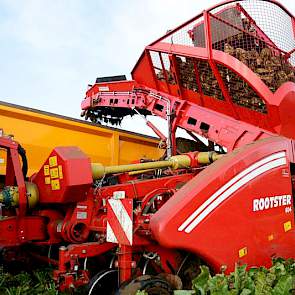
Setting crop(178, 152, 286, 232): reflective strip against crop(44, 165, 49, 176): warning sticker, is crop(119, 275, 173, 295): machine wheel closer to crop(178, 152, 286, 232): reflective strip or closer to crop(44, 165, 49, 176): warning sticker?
crop(178, 152, 286, 232): reflective strip

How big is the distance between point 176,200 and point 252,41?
221 centimetres

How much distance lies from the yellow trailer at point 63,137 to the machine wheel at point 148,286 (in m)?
2.13

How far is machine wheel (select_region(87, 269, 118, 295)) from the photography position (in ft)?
9.50

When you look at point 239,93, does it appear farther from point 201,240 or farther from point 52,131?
point 52,131

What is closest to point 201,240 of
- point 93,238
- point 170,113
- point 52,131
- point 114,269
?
point 114,269

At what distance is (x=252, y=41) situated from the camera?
4.21 metres

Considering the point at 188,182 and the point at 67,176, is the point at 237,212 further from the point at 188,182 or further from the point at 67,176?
the point at 67,176

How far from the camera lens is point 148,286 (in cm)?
260

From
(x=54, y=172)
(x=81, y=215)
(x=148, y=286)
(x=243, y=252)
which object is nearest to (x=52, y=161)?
(x=54, y=172)

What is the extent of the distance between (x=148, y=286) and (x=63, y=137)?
2624mm

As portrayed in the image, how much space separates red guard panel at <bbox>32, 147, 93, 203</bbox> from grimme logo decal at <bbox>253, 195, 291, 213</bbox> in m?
1.32

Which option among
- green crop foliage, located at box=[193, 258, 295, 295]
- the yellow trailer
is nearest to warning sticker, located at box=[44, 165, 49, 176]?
the yellow trailer

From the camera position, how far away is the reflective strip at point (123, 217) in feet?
9.07

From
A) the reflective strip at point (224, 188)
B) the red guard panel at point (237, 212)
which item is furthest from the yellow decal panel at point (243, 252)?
the reflective strip at point (224, 188)
